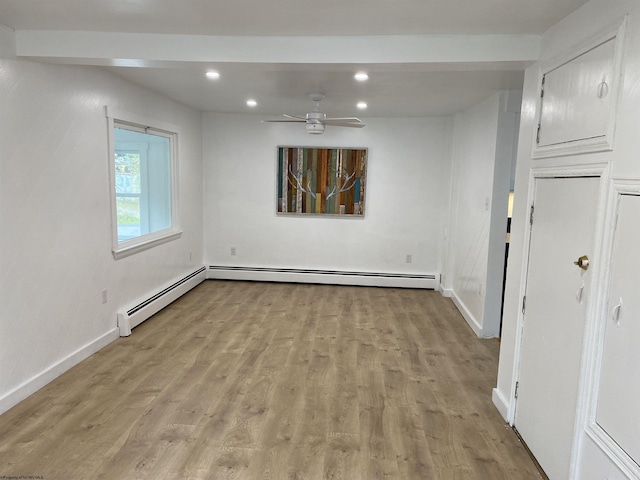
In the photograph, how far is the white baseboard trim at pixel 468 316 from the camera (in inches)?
175

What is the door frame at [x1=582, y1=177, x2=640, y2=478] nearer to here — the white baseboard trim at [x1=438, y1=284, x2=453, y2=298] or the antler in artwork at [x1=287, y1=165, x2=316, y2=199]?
the white baseboard trim at [x1=438, y1=284, x2=453, y2=298]

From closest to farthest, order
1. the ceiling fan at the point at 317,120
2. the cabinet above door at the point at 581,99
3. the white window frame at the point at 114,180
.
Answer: the cabinet above door at the point at 581,99, the white window frame at the point at 114,180, the ceiling fan at the point at 317,120

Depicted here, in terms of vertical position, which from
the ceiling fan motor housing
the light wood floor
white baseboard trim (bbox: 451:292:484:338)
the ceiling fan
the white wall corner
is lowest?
the light wood floor

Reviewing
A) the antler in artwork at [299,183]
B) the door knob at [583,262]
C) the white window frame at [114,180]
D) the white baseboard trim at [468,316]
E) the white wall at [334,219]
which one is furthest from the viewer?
the antler in artwork at [299,183]

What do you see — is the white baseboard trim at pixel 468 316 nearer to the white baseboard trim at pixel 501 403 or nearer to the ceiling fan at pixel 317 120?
the white baseboard trim at pixel 501 403

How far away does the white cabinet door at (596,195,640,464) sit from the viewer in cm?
162

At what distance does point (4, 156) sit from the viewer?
270 cm

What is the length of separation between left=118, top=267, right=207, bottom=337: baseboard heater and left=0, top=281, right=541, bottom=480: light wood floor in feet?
0.35

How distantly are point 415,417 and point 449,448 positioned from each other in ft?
1.17

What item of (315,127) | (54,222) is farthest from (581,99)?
(54,222)

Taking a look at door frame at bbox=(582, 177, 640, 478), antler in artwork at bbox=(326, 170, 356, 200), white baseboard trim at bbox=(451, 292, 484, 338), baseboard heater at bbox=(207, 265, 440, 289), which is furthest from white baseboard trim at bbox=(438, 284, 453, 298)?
door frame at bbox=(582, 177, 640, 478)

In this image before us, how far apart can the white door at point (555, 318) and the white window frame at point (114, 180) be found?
11.3 feet

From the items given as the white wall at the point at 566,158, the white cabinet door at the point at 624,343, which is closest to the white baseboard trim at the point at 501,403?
the white wall at the point at 566,158

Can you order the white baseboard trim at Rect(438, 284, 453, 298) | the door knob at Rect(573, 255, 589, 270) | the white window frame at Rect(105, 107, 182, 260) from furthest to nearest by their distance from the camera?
the white baseboard trim at Rect(438, 284, 453, 298) → the white window frame at Rect(105, 107, 182, 260) → the door knob at Rect(573, 255, 589, 270)
